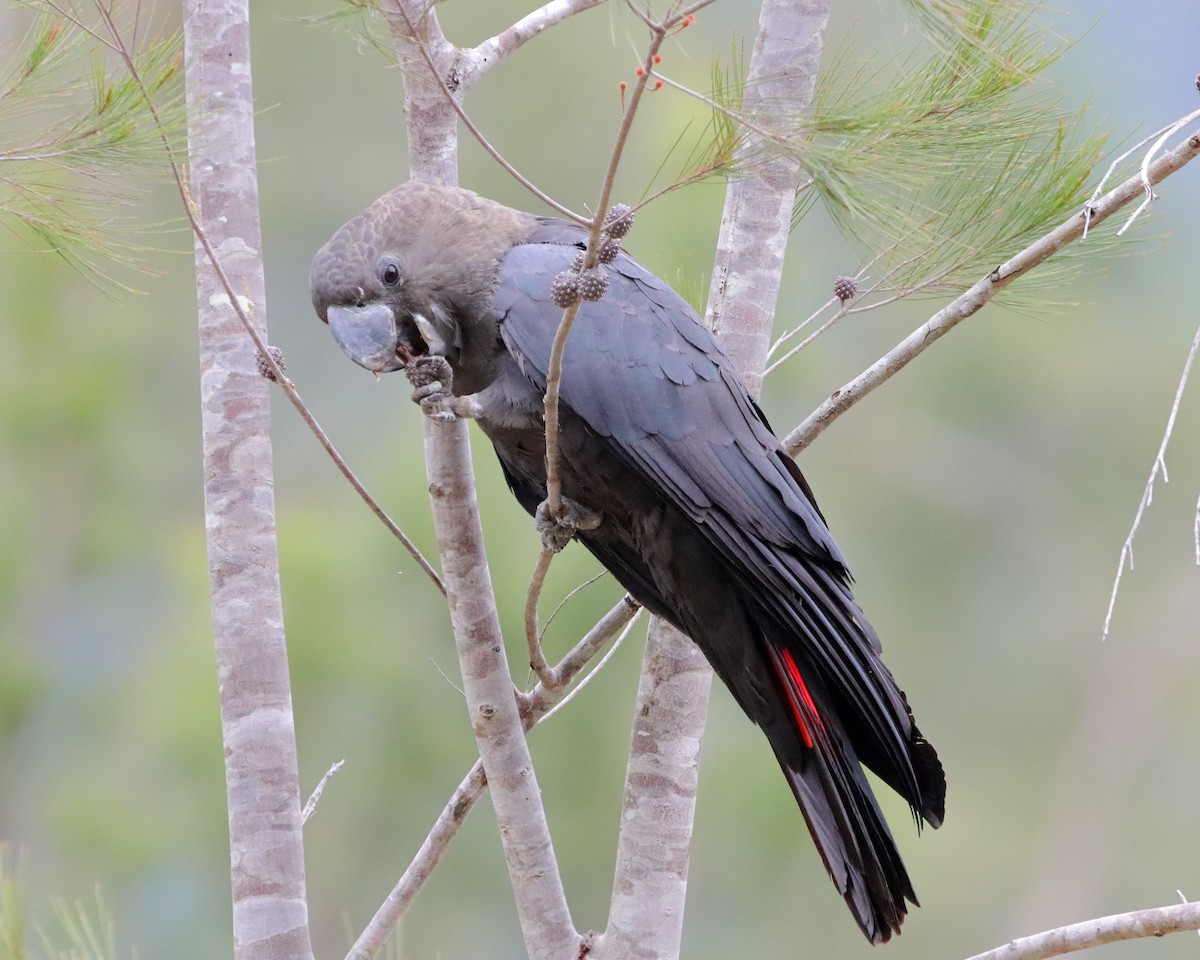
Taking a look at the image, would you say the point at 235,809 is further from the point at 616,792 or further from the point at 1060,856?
the point at 1060,856

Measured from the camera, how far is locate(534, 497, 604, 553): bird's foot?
6.98ft

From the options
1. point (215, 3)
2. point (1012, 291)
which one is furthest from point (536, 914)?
point (215, 3)

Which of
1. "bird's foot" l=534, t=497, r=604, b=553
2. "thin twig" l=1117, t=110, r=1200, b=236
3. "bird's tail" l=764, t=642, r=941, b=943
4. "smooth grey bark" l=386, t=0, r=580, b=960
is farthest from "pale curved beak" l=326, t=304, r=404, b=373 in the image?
"thin twig" l=1117, t=110, r=1200, b=236

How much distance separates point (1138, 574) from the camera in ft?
21.1

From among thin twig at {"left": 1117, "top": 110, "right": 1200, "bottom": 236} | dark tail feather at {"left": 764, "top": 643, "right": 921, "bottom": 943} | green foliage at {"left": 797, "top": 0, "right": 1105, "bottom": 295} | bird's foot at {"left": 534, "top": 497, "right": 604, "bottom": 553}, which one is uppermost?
green foliage at {"left": 797, "top": 0, "right": 1105, "bottom": 295}

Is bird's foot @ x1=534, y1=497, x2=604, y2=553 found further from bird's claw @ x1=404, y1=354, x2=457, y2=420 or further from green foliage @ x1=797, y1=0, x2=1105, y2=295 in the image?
green foliage @ x1=797, y1=0, x2=1105, y2=295

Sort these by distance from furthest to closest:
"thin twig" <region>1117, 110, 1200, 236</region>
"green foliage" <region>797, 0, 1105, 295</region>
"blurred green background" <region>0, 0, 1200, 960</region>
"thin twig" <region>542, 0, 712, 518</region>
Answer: "blurred green background" <region>0, 0, 1200, 960</region>
"green foliage" <region>797, 0, 1105, 295</region>
"thin twig" <region>1117, 110, 1200, 236</region>
"thin twig" <region>542, 0, 712, 518</region>

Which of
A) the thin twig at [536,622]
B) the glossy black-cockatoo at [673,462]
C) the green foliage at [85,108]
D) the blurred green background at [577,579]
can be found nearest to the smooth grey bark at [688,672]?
the glossy black-cockatoo at [673,462]

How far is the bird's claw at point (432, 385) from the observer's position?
1.97 metres

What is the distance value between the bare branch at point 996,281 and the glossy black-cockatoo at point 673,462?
157mm

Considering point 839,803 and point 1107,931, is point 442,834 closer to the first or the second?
point 839,803

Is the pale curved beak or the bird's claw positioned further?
the pale curved beak

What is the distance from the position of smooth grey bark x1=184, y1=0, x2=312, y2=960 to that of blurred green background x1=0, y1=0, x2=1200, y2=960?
1868 mm

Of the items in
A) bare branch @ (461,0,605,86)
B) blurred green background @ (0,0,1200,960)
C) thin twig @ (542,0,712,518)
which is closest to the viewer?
thin twig @ (542,0,712,518)
